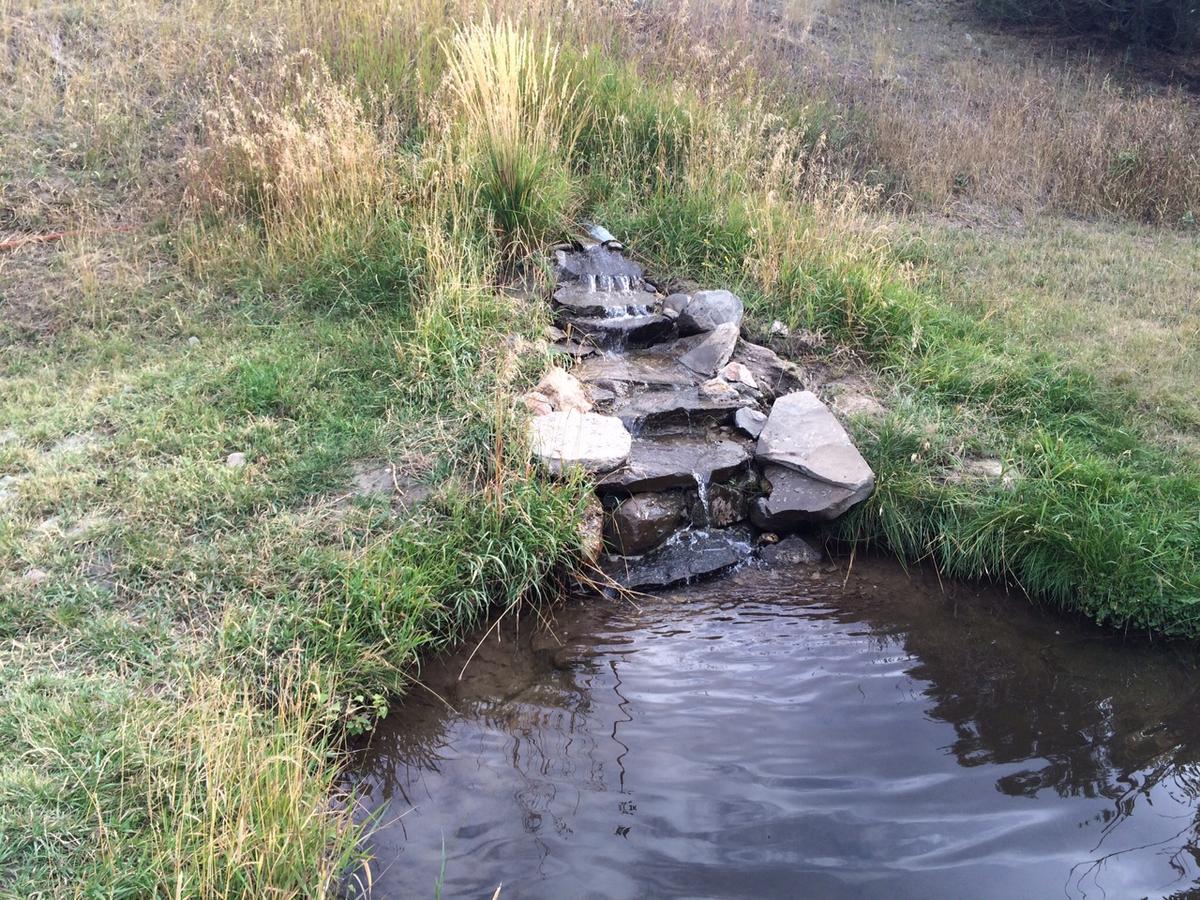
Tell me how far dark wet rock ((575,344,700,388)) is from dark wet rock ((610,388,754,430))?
0.13 metres

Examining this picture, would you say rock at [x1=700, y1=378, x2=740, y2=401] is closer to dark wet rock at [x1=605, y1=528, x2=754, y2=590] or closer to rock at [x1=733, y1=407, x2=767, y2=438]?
rock at [x1=733, y1=407, x2=767, y2=438]

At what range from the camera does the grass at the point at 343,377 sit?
3564 millimetres

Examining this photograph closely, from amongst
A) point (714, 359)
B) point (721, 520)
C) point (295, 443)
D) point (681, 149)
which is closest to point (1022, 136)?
point (681, 149)

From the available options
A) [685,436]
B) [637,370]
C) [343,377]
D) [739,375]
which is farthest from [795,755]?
[343,377]

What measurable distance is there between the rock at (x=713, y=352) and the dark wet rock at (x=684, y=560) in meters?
1.31

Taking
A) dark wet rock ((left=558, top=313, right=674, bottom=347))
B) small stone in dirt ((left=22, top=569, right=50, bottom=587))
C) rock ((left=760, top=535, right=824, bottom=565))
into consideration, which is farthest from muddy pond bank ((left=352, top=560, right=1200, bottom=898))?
dark wet rock ((left=558, top=313, right=674, bottom=347))

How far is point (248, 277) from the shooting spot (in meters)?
6.95

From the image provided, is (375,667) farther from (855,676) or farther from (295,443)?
(855,676)

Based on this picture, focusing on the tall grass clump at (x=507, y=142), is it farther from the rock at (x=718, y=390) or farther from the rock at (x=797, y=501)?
the rock at (x=797, y=501)

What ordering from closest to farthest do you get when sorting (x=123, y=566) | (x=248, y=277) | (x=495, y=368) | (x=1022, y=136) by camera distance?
1. (x=123, y=566)
2. (x=495, y=368)
3. (x=248, y=277)
4. (x=1022, y=136)

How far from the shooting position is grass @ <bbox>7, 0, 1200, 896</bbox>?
3.56 m

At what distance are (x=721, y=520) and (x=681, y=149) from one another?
3.89 m

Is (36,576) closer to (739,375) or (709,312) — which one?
(739,375)

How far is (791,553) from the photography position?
17.9 ft
